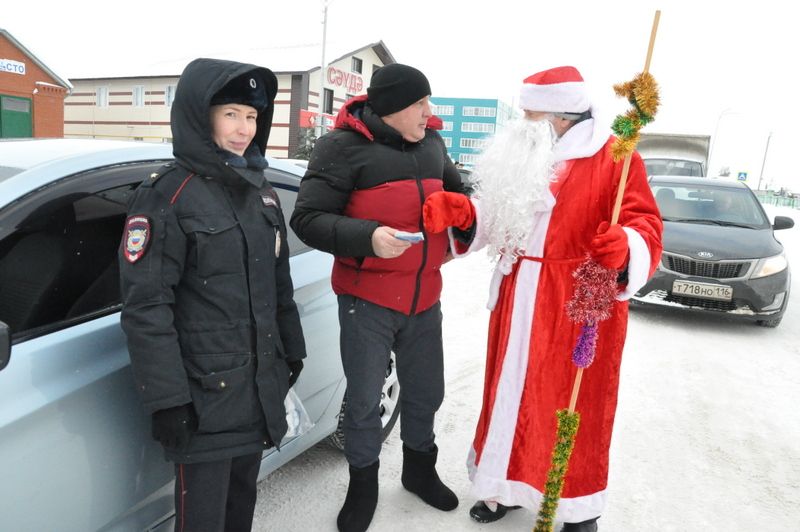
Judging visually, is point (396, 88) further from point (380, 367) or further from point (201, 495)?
point (201, 495)

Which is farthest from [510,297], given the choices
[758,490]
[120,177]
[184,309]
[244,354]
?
[758,490]

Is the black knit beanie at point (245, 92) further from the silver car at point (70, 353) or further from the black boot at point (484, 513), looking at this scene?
the black boot at point (484, 513)

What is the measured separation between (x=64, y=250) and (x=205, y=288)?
51cm

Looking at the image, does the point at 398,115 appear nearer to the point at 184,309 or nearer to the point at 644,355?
the point at 184,309

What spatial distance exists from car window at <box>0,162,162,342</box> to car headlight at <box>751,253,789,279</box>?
5.68 meters

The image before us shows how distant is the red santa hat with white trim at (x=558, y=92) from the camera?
2174 mm

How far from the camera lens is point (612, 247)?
1.93 metres

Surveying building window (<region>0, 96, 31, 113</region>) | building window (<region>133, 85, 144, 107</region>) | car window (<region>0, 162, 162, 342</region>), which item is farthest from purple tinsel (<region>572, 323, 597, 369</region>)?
building window (<region>133, 85, 144, 107</region>)

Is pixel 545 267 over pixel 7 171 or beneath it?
beneath

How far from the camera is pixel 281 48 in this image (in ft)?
110

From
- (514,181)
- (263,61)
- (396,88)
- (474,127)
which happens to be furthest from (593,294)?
(474,127)

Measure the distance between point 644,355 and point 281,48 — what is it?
32.9m

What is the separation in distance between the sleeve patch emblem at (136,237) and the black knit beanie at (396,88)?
3.37ft

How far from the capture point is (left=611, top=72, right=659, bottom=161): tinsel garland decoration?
1.76m
